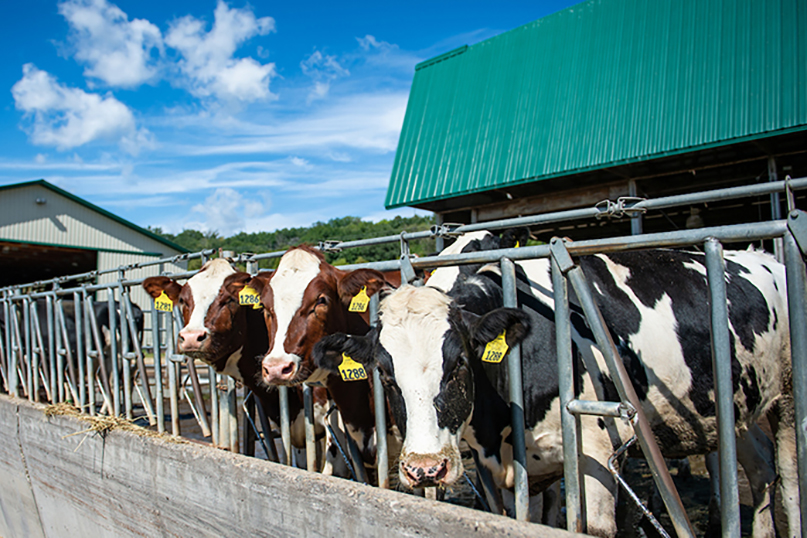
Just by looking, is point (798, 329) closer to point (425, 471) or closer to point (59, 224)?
point (425, 471)

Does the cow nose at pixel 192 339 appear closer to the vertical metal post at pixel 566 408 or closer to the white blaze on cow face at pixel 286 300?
the white blaze on cow face at pixel 286 300

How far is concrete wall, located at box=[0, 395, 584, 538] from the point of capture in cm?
246

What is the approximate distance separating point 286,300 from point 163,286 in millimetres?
1754

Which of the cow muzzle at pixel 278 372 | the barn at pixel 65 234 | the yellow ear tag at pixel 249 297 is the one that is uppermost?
the barn at pixel 65 234

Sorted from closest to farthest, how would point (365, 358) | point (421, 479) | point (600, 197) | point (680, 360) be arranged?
point (421, 479) → point (365, 358) → point (680, 360) → point (600, 197)

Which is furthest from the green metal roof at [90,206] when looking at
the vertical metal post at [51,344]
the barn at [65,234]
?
the vertical metal post at [51,344]

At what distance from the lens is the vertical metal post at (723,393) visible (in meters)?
2.06

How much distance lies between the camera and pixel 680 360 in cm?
332

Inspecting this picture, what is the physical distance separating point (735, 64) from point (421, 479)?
9.34 metres

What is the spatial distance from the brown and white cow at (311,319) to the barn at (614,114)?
589cm

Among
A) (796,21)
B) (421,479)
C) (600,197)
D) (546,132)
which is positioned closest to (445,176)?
(546,132)

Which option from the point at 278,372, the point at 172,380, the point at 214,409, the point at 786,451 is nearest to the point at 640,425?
the point at 278,372

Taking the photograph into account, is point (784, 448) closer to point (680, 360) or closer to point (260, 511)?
point (680, 360)

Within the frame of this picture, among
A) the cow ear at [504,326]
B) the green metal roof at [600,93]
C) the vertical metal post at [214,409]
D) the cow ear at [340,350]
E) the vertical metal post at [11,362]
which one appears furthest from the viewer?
the green metal roof at [600,93]
